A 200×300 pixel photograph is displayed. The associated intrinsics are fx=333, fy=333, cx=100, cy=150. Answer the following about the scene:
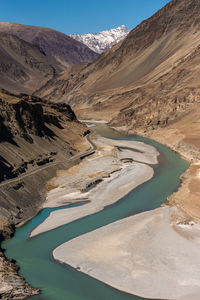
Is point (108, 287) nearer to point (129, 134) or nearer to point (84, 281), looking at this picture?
point (84, 281)

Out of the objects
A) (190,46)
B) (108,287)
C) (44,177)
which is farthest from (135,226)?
(190,46)

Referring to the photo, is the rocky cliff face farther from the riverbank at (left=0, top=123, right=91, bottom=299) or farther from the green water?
the green water

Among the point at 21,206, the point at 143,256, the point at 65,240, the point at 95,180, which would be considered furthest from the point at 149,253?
the point at 95,180

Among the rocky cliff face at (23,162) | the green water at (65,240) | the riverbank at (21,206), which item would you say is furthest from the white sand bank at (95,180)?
the rocky cliff face at (23,162)

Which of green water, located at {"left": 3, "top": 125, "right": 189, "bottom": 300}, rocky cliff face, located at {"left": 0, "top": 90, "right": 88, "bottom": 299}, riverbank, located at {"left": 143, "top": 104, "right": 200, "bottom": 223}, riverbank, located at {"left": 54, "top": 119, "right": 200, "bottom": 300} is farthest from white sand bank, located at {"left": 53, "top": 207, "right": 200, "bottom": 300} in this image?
rocky cliff face, located at {"left": 0, "top": 90, "right": 88, "bottom": 299}

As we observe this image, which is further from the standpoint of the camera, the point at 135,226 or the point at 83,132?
the point at 83,132

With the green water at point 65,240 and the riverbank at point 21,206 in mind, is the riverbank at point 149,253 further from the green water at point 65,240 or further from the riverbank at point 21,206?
the riverbank at point 21,206
